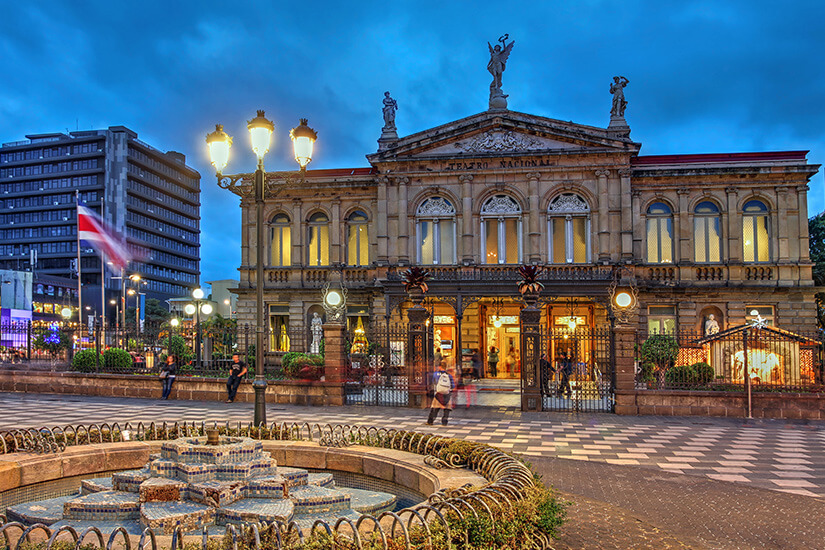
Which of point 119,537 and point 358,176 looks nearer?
point 119,537

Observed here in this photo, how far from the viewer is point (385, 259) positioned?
3475 centimetres

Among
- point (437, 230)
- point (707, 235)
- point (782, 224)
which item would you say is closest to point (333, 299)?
point (437, 230)

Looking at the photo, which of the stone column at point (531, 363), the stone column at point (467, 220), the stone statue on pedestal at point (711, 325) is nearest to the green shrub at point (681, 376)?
the stone column at point (531, 363)

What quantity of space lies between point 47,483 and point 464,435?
8.63 m

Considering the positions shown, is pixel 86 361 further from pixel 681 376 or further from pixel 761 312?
pixel 761 312

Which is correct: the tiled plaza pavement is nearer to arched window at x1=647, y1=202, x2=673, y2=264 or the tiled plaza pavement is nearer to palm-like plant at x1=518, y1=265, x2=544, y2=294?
palm-like plant at x1=518, y1=265, x2=544, y2=294

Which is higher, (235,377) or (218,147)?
(218,147)

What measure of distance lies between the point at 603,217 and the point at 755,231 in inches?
312

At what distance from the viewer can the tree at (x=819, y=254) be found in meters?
41.5

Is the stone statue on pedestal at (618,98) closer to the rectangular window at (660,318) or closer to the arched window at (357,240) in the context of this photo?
the rectangular window at (660,318)

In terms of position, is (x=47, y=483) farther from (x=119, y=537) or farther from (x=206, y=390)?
(x=206, y=390)

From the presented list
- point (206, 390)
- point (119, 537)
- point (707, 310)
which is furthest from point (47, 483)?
point (707, 310)

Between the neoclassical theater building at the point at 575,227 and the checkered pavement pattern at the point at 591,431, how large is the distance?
42.6ft

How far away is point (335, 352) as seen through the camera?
20781 millimetres
